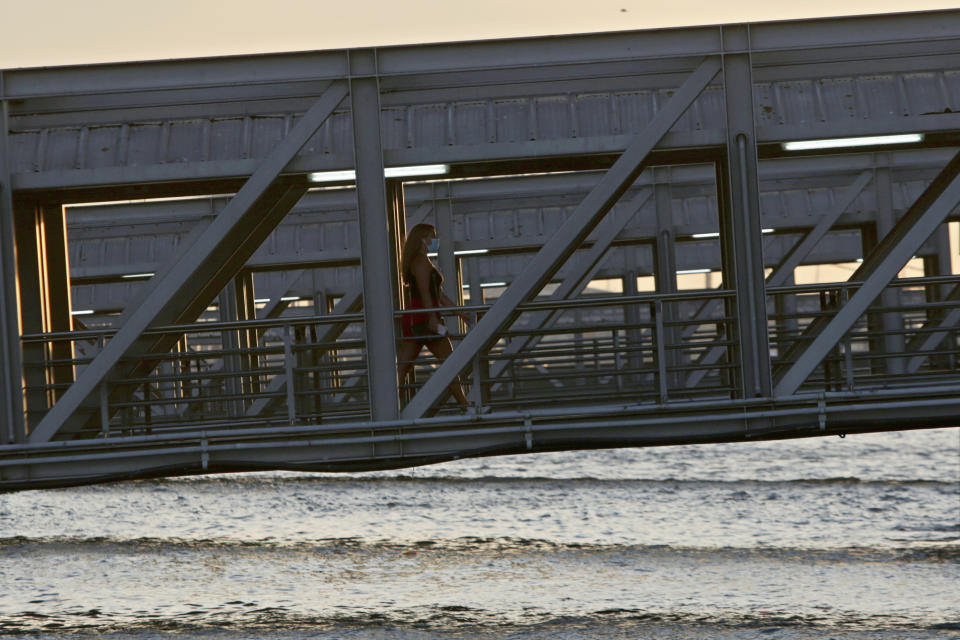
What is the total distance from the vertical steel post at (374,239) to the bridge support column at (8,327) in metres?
2.20

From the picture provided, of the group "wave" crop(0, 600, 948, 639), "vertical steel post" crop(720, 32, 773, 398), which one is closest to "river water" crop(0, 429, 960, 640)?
"wave" crop(0, 600, 948, 639)

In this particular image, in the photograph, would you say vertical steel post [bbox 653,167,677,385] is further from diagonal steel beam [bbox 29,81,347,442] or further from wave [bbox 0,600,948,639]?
diagonal steel beam [bbox 29,81,347,442]

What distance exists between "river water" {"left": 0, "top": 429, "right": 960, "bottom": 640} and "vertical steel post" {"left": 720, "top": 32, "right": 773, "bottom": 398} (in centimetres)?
440

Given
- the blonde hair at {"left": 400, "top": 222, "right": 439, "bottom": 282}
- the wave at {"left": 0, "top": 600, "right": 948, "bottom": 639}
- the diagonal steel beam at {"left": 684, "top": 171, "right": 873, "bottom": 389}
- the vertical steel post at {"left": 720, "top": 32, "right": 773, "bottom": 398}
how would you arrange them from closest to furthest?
the vertical steel post at {"left": 720, "top": 32, "right": 773, "bottom": 398} → the blonde hair at {"left": 400, "top": 222, "right": 439, "bottom": 282} → the wave at {"left": 0, "top": 600, "right": 948, "bottom": 639} → the diagonal steel beam at {"left": 684, "top": 171, "right": 873, "bottom": 389}

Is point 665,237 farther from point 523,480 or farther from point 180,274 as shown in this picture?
point 180,274

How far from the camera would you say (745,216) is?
724 centimetres

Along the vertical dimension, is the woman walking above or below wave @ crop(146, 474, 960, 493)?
above

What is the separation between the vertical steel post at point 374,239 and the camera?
7184 millimetres

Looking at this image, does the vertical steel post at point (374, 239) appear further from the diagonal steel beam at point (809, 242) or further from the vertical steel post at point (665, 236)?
the vertical steel post at point (665, 236)

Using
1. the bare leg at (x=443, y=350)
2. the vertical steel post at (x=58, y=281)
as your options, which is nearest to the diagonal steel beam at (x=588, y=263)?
the bare leg at (x=443, y=350)

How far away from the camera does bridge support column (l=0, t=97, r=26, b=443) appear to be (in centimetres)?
720

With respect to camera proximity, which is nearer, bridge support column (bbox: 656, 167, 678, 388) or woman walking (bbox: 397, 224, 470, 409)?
woman walking (bbox: 397, 224, 470, 409)

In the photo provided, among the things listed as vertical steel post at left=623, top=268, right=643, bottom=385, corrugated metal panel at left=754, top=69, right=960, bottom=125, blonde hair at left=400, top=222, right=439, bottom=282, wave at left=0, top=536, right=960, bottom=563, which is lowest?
wave at left=0, top=536, right=960, bottom=563

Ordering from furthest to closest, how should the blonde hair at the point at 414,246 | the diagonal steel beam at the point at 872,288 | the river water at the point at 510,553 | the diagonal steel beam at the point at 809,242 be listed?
the diagonal steel beam at the point at 809,242 → the river water at the point at 510,553 → the blonde hair at the point at 414,246 → the diagonal steel beam at the point at 872,288
